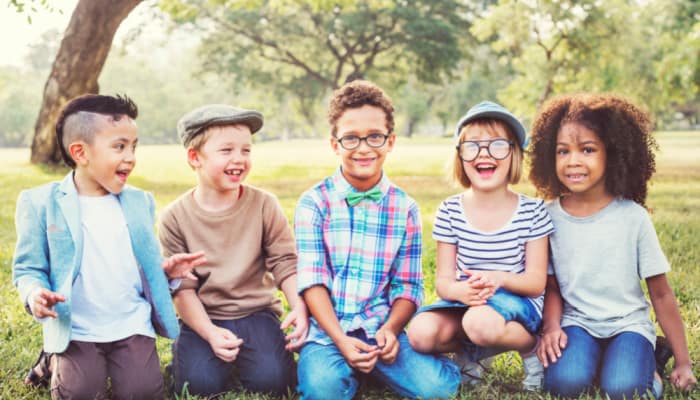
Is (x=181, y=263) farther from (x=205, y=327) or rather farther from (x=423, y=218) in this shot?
(x=423, y=218)

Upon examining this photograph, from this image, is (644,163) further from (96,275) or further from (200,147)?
(96,275)

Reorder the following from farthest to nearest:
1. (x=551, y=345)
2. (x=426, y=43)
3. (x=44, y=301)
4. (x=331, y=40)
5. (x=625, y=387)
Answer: (x=331, y=40), (x=426, y=43), (x=551, y=345), (x=625, y=387), (x=44, y=301)

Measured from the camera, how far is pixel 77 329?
309 cm

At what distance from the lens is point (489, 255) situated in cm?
324

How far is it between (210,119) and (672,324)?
232 centimetres

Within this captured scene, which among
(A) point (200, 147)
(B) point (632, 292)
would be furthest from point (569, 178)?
(A) point (200, 147)

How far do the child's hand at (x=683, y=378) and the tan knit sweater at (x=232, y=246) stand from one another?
1800 millimetres

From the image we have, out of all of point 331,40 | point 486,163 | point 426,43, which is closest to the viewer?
point 486,163

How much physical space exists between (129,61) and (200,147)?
81.6m

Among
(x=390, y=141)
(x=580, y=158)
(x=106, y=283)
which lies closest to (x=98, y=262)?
(x=106, y=283)

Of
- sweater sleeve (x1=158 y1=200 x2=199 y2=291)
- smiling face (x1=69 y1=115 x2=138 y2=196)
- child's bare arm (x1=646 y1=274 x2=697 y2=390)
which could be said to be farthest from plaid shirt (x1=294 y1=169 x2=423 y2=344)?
child's bare arm (x1=646 y1=274 x2=697 y2=390)

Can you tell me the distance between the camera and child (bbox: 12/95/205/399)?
9.85ft

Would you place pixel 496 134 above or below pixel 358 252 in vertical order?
above

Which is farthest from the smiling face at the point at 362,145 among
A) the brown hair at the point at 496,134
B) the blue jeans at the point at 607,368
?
the blue jeans at the point at 607,368
